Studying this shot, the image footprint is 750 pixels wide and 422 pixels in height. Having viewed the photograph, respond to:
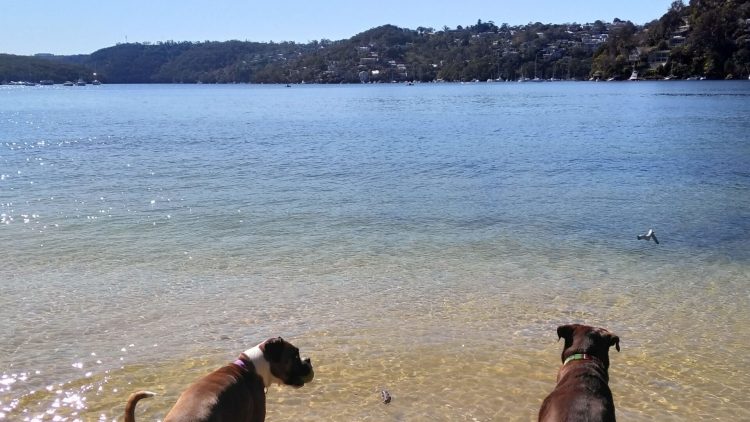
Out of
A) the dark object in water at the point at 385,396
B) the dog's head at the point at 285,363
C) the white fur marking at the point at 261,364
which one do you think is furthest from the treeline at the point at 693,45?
the white fur marking at the point at 261,364

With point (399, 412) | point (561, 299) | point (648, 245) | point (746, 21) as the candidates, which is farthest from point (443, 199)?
point (746, 21)

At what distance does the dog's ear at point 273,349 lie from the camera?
6652 mm

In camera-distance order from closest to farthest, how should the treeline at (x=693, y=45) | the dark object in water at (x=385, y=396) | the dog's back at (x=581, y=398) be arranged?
1. the dog's back at (x=581, y=398)
2. the dark object in water at (x=385, y=396)
3. the treeline at (x=693, y=45)

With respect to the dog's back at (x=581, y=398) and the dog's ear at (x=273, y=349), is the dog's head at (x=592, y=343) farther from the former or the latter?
the dog's ear at (x=273, y=349)

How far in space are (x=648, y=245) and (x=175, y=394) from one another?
11.8 meters

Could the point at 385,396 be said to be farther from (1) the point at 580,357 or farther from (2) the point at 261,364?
(1) the point at 580,357

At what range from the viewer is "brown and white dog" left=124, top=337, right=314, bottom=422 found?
5.49 m

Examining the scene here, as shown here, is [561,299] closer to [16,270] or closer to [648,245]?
[648,245]

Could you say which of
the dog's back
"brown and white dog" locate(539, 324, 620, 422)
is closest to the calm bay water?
"brown and white dog" locate(539, 324, 620, 422)

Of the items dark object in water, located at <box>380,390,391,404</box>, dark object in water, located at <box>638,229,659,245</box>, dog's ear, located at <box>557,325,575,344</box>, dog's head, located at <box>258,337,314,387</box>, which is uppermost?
dog's ear, located at <box>557,325,575,344</box>

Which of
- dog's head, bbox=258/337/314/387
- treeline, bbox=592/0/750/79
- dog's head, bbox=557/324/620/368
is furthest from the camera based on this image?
treeline, bbox=592/0/750/79

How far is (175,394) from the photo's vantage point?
8.08 m

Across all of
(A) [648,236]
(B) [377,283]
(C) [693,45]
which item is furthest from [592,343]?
(C) [693,45]

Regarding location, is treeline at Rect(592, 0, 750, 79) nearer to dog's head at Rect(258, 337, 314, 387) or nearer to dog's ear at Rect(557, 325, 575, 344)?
dog's ear at Rect(557, 325, 575, 344)
